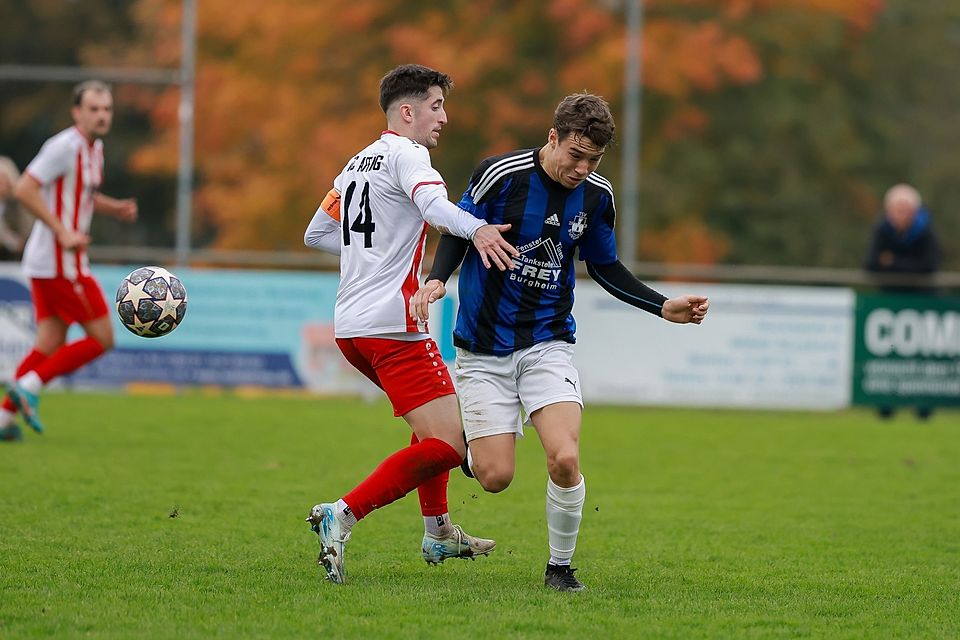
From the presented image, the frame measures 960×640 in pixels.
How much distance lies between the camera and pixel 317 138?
68.3 feet

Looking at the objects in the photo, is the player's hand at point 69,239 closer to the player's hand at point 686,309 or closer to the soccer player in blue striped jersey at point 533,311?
the soccer player in blue striped jersey at point 533,311

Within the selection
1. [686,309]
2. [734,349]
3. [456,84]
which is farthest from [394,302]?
[456,84]

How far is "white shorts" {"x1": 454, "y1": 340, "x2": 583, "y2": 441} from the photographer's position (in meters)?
5.93

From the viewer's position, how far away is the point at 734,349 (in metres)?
15.1

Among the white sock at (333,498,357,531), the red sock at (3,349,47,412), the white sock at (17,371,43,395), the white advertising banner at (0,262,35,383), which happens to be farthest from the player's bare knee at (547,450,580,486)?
Result: the white advertising banner at (0,262,35,383)

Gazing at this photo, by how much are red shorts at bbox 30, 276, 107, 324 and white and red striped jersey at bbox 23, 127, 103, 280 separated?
6cm

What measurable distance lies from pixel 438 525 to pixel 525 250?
1.25 m

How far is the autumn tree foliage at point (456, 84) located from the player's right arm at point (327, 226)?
45.5 ft

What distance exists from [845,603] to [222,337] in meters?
10.5

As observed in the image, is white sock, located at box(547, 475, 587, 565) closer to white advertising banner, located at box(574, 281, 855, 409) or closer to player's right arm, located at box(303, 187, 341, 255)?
player's right arm, located at box(303, 187, 341, 255)

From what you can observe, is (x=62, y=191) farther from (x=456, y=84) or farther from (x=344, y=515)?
(x=456, y=84)

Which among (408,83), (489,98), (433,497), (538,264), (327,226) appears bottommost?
(433,497)

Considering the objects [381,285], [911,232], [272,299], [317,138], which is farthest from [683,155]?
[381,285]

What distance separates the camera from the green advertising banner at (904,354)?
15047 mm
